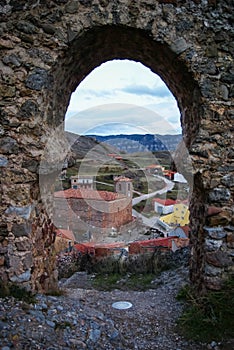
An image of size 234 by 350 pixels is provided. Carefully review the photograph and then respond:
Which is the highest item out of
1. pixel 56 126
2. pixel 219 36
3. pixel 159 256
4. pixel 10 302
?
pixel 219 36

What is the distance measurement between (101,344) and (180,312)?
56.0 inches

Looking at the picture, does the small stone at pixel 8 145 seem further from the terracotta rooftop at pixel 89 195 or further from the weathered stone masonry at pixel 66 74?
the terracotta rooftop at pixel 89 195

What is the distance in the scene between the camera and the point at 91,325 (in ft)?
11.5

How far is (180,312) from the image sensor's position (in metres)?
4.35

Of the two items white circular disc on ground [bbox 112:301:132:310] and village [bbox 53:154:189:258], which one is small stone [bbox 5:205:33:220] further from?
village [bbox 53:154:189:258]

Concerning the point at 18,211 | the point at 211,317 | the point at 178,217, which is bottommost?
the point at 178,217

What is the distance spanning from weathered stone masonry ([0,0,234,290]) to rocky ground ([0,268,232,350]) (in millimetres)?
514

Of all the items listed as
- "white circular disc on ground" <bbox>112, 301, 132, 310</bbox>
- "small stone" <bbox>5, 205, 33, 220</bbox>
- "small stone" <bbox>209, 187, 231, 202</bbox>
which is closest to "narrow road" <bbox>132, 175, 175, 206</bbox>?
"white circular disc on ground" <bbox>112, 301, 132, 310</bbox>

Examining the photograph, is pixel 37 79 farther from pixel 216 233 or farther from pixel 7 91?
pixel 216 233

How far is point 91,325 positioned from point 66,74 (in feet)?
9.24

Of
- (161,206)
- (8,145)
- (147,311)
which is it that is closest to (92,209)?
(161,206)

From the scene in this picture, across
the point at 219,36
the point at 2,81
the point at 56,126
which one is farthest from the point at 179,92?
the point at 2,81

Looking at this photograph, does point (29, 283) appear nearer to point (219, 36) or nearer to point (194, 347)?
point (194, 347)

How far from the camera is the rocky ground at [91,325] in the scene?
3.02 m
